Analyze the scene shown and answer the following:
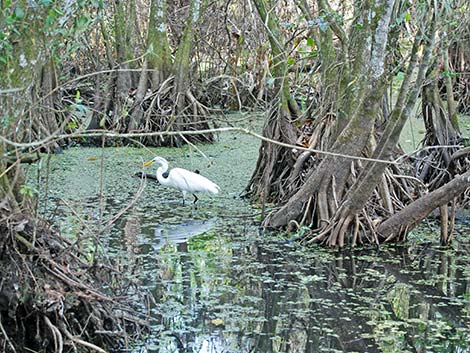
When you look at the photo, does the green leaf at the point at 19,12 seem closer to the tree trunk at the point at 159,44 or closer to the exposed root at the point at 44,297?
the exposed root at the point at 44,297

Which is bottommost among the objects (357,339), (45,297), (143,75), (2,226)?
(357,339)

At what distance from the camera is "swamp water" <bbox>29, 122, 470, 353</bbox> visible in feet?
15.0

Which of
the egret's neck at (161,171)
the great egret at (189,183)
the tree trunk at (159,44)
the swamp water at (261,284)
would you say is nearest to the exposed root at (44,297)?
the swamp water at (261,284)

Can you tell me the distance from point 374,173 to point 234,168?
376 cm

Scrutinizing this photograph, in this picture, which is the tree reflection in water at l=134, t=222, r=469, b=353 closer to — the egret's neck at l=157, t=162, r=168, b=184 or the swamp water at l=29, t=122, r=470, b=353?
the swamp water at l=29, t=122, r=470, b=353

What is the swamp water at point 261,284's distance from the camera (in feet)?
15.0

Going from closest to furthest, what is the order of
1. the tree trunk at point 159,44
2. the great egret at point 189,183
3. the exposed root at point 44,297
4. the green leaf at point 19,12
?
the green leaf at point 19,12 < the exposed root at point 44,297 < the great egret at point 189,183 < the tree trunk at point 159,44

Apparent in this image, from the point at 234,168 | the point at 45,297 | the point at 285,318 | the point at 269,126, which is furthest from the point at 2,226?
the point at 234,168

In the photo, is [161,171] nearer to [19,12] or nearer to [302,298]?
[302,298]

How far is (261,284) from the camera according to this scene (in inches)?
218

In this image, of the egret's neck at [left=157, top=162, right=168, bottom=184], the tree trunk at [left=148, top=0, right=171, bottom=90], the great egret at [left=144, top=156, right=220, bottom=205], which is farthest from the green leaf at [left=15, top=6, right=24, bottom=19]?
the tree trunk at [left=148, top=0, right=171, bottom=90]

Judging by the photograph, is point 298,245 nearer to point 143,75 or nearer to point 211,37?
point 143,75

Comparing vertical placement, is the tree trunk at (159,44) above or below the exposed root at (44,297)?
above

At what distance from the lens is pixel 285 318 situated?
4895mm
